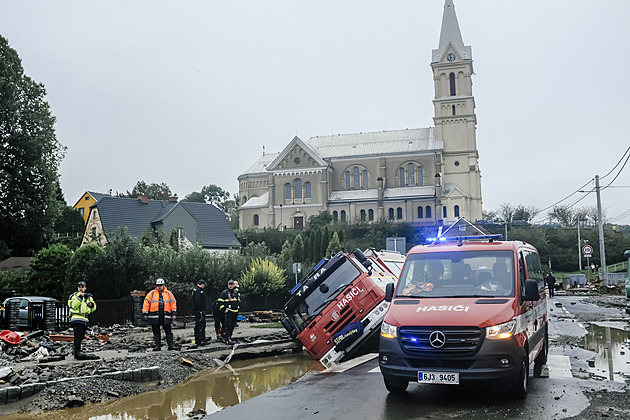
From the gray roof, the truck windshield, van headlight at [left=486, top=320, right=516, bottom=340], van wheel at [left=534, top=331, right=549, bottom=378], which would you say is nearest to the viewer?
van headlight at [left=486, top=320, right=516, bottom=340]

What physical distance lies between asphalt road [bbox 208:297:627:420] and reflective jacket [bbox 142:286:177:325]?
482cm

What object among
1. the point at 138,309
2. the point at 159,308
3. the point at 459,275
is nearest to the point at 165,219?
the point at 138,309

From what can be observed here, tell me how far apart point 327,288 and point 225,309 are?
144 inches

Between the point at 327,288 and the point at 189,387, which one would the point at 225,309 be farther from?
the point at 189,387

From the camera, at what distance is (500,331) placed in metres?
7.65

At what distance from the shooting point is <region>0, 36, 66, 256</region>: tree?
3538 centimetres

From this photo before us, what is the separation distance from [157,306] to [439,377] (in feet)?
27.5

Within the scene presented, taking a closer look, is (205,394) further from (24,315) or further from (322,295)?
(24,315)

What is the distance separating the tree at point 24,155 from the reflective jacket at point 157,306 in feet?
85.2

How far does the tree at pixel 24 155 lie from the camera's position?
35.4 m

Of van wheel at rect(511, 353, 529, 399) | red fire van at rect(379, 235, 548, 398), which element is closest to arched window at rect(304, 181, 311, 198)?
red fire van at rect(379, 235, 548, 398)

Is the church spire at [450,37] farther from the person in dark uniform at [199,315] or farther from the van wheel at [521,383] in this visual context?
the van wheel at [521,383]

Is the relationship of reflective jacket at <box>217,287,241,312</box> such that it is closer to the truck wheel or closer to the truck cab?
the truck cab

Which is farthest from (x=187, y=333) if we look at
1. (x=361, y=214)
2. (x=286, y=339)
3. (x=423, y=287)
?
(x=361, y=214)
